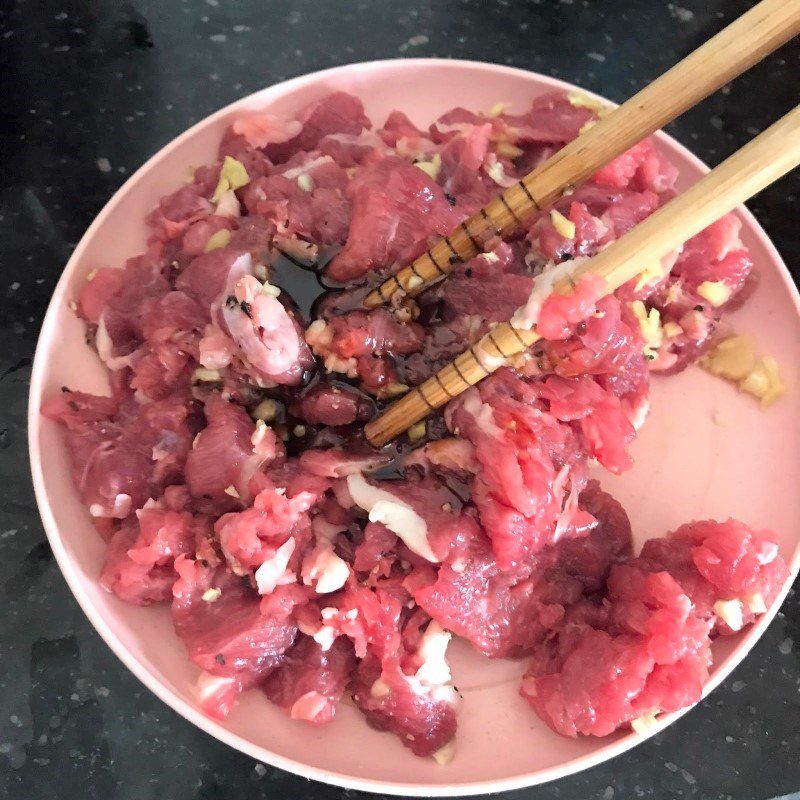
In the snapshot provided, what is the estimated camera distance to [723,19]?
102 inches

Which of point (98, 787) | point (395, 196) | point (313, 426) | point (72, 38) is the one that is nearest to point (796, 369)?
point (395, 196)

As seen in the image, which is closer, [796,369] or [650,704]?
[650,704]

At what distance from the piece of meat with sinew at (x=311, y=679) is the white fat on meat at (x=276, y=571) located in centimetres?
16

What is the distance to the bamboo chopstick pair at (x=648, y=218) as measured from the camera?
1011 millimetres

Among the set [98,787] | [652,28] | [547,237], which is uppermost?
[652,28]

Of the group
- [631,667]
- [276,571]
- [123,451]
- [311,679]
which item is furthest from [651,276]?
[123,451]

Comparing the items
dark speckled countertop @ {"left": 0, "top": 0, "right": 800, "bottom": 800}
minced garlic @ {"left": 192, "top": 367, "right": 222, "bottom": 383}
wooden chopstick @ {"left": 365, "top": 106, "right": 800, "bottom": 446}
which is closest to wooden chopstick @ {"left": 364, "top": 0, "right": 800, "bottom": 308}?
wooden chopstick @ {"left": 365, "top": 106, "right": 800, "bottom": 446}

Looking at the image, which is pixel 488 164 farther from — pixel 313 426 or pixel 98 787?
pixel 98 787

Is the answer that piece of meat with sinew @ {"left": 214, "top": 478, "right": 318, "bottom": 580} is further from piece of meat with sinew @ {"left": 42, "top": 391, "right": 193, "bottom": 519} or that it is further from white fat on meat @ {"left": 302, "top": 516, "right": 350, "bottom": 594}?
piece of meat with sinew @ {"left": 42, "top": 391, "right": 193, "bottom": 519}

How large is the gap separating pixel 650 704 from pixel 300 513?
820mm

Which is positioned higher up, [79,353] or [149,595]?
[79,353]

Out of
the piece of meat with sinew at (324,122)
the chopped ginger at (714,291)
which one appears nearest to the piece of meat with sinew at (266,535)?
the piece of meat with sinew at (324,122)

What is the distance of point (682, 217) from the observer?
1.05 meters

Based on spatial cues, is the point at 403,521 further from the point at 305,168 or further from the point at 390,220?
the point at 305,168
